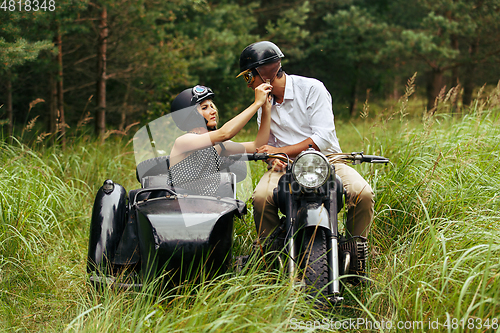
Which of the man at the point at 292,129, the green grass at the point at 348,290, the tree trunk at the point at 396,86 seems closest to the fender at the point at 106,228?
the green grass at the point at 348,290

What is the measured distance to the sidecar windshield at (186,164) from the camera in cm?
247

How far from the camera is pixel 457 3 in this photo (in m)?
11.6

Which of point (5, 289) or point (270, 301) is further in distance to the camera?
point (5, 289)

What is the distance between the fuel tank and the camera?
6.87ft

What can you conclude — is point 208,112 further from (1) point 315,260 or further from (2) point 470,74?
(2) point 470,74

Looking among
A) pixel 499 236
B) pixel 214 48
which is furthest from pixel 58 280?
pixel 214 48

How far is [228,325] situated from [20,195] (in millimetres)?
2362

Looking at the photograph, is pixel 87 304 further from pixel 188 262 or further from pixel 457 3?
pixel 457 3

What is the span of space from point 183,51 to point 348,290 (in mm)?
7966

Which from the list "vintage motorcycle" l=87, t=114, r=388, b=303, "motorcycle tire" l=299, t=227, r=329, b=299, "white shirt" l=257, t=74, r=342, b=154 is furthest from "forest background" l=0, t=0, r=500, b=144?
"motorcycle tire" l=299, t=227, r=329, b=299

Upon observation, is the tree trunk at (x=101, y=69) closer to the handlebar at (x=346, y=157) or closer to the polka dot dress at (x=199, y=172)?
the polka dot dress at (x=199, y=172)

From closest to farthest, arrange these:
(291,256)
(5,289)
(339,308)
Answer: (291,256)
(339,308)
(5,289)

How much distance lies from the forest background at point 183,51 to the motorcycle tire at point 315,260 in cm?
236

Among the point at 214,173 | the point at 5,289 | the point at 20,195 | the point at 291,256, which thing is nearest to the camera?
the point at 291,256
